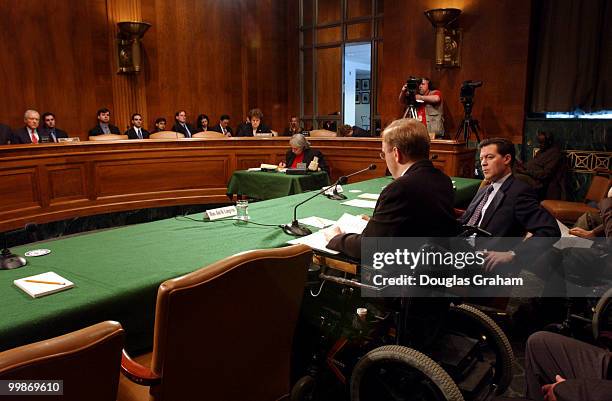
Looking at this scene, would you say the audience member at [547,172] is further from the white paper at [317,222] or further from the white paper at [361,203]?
the white paper at [317,222]

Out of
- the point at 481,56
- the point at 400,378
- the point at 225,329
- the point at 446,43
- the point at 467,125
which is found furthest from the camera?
the point at 446,43

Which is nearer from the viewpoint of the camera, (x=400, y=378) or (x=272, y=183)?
(x=400, y=378)

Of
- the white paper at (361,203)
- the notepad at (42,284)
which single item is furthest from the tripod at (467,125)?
the notepad at (42,284)

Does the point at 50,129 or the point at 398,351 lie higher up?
the point at 50,129

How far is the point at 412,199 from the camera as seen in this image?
1.84m

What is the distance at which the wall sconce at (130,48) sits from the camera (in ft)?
24.4

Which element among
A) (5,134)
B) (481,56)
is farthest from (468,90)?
(5,134)

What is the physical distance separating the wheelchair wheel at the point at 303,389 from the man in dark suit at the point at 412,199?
1.69ft

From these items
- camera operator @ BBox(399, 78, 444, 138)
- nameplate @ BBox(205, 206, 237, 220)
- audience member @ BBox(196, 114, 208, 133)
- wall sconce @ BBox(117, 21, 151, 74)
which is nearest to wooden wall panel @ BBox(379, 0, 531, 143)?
camera operator @ BBox(399, 78, 444, 138)

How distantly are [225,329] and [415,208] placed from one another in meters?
0.87

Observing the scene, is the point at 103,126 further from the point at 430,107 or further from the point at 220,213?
the point at 220,213

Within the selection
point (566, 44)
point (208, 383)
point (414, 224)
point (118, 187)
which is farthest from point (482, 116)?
point (208, 383)

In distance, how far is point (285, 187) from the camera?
4934mm

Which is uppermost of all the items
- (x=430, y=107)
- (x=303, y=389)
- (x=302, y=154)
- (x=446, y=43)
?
(x=446, y=43)
